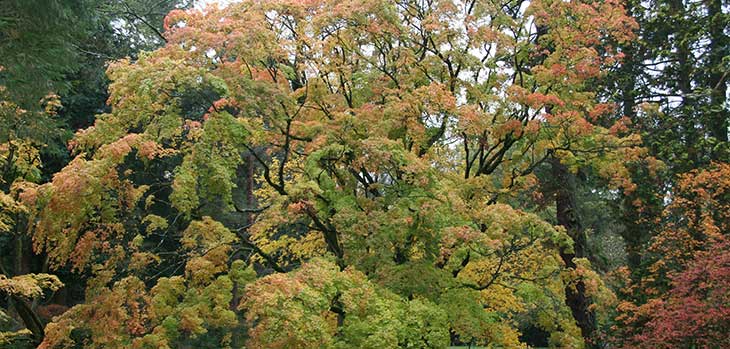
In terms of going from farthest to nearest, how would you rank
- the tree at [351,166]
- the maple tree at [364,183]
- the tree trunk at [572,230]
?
the tree trunk at [572,230]
the maple tree at [364,183]
the tree at [351,166]

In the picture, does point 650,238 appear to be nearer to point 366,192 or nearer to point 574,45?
point 574,45

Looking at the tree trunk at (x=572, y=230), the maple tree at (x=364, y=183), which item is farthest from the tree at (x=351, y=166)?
the tree trunk at (x=572, y=230)

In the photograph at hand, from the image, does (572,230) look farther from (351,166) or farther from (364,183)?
(351,166)

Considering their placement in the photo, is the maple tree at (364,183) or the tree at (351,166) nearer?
the tree at (351,166)

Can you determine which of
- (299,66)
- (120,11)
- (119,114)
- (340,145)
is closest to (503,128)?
(340,145)

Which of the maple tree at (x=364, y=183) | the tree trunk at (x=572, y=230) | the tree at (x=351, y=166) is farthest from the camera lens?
the tree trunk at (x=572, y=230)

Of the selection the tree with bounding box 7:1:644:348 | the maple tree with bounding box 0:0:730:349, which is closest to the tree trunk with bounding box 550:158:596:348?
the maple tree with bounding box 0:0:730:349

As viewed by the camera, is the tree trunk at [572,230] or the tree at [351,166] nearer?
the tree at [351,166]

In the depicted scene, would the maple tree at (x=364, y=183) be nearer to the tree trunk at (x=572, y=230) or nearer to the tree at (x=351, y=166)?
the tree at (x=351, y=166)

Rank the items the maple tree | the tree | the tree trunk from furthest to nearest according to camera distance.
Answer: the tree trunk < the maple tree < the tree

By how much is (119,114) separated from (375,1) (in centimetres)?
404

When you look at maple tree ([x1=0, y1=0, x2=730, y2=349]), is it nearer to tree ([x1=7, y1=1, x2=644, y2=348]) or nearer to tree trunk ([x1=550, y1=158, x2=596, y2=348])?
tree ([x1=7, y1=1, x2=644, y2=348])

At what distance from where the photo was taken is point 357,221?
28.9ft

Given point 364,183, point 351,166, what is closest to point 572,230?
point 364,183
